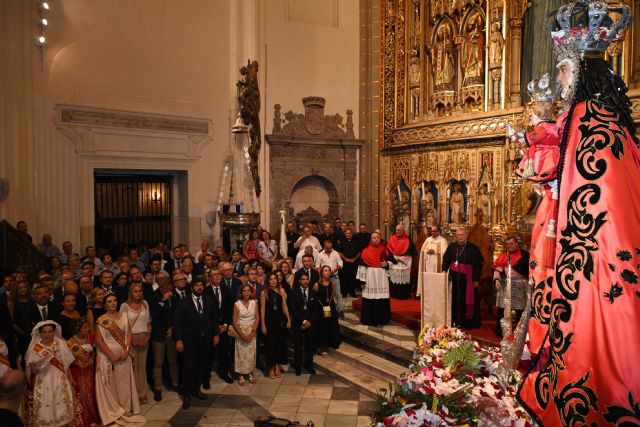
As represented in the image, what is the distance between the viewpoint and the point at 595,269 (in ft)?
7.75

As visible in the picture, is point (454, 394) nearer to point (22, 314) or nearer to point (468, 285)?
point (468, 285)

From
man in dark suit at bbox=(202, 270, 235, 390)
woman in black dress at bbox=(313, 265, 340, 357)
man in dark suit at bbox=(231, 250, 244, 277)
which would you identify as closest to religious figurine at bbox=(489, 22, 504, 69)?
woman in black dress at bbox=(313, 265, 340, 357)

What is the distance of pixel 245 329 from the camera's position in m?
7.64

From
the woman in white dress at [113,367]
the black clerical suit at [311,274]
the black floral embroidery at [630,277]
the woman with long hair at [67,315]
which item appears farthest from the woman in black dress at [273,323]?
the black floral embroidery at [630,277]

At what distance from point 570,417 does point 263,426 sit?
2.77 m

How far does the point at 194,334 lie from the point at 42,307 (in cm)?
191

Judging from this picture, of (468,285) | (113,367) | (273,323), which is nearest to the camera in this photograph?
(113,367)

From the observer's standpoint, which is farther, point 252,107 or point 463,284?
point 252,107

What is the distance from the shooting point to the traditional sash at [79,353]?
5875 mm

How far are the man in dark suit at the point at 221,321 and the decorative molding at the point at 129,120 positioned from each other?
5861mm

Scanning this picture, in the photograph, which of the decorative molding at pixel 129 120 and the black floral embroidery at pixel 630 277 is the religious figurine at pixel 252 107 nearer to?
the decorative molding at pixel 129 120

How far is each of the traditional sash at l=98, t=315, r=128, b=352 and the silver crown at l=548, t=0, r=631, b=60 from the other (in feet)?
18.3

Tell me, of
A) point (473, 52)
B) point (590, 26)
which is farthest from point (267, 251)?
point (590, 26)

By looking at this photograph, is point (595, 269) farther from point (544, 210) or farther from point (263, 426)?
point (263, 426)
